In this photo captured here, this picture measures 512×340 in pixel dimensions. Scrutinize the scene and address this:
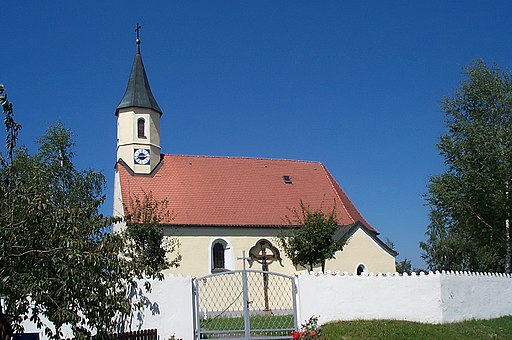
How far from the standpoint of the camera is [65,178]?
36750 mm

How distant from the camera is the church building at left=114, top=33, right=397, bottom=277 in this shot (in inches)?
1299

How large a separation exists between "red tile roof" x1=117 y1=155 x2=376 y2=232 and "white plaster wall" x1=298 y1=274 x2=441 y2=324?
552 inches

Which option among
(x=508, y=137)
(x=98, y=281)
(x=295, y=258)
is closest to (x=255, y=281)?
(x=295, y=258)

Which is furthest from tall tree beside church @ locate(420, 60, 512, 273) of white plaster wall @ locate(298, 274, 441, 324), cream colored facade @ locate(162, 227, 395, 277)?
white plaster wall @ locate(298, 274, 441, 324)

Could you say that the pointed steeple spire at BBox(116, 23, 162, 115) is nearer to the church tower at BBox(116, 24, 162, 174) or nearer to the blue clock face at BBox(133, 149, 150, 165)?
the church tower at BBox(116, 24, 162, 174)

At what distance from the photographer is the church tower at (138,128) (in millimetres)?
35375

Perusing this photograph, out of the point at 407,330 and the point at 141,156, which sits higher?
the point at 141,156

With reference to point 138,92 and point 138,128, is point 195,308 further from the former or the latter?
point 138,92

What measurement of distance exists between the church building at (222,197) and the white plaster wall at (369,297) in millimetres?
12645

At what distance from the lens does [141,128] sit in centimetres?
3603

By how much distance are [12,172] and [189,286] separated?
25.4ft

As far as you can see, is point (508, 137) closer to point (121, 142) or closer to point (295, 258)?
point (295, 258)

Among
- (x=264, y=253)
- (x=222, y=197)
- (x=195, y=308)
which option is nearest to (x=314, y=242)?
(x=264, y=253)

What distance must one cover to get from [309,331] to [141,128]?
2192 cm
